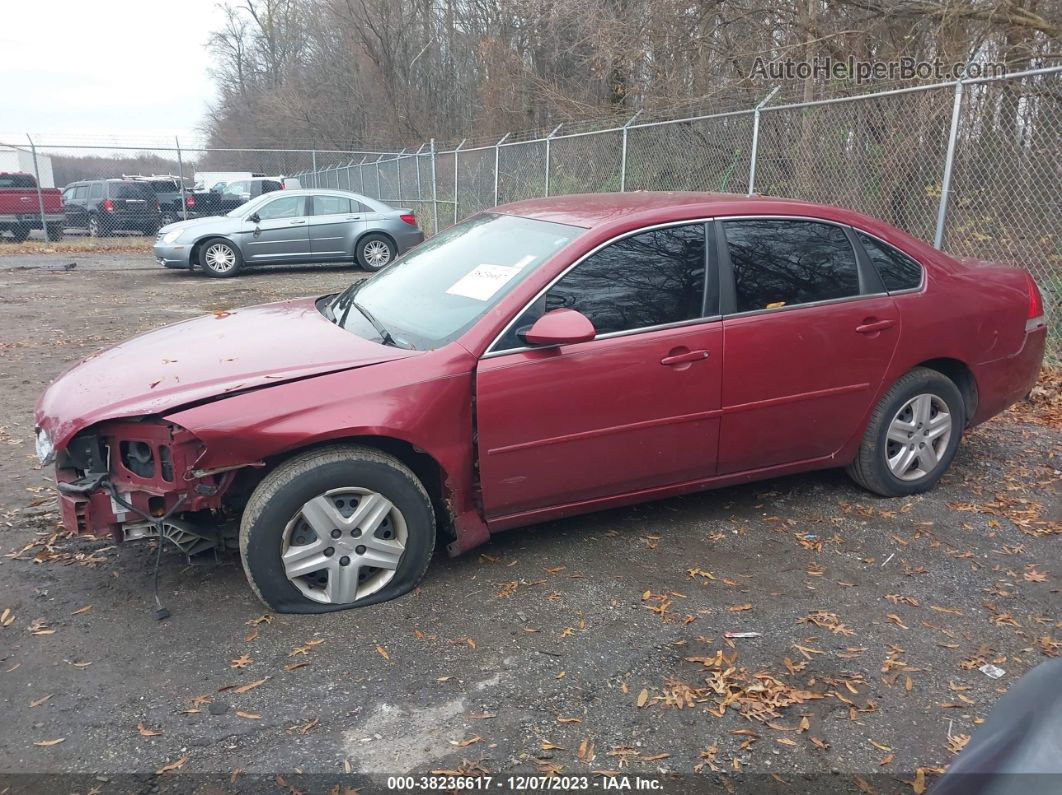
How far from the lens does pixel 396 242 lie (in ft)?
51.9

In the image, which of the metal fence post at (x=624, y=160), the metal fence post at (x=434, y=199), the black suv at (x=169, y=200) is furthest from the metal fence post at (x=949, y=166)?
the black suv at (x=169, y=200)

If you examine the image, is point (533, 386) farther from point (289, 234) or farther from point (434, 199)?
point (434, 199)

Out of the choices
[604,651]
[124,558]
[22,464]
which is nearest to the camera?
[604,651]

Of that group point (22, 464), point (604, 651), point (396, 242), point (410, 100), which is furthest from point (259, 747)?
point (410, 100)

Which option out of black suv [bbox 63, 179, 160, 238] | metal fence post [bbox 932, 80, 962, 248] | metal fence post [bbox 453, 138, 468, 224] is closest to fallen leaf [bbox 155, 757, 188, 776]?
metal fence post [bbox 932, 80, 962, 248]

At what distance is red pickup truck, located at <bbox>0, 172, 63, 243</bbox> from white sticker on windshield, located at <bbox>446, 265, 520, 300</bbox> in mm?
21366

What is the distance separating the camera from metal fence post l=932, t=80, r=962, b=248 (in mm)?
6484

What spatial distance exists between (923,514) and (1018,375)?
1.12 m

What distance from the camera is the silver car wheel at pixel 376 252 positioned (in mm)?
15664

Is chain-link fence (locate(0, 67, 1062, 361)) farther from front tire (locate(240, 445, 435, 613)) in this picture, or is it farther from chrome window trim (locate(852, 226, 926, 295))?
front tire (locate(240, 445, 435, 613))

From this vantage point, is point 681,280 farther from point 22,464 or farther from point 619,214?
point 22,464

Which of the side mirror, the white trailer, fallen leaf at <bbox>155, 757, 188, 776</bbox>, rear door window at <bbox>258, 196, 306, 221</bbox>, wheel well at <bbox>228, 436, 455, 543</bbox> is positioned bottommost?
fallen leaf at <bbox>155, 757, 188, 776</bbox>

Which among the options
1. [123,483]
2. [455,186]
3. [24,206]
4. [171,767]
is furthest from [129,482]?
[24,206]

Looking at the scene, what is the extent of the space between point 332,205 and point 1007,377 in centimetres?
1285
